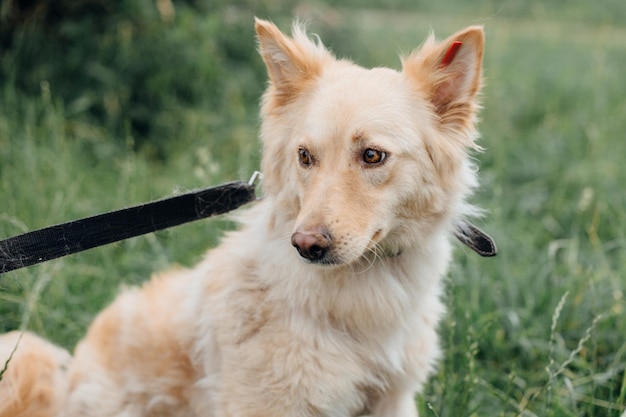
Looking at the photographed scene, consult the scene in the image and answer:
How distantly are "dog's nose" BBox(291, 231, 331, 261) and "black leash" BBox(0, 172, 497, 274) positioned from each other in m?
0.66

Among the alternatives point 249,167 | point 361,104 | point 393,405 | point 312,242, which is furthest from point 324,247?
point 249,167

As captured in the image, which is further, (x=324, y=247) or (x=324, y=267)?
(x=324, y=267)

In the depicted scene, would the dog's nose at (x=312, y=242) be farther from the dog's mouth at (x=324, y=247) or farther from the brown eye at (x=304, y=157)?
the brown eye at (x=304, y=157)

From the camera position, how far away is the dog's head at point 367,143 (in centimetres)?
249

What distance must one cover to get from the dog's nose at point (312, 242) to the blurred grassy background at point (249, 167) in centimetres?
79

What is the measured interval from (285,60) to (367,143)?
554 millimetres

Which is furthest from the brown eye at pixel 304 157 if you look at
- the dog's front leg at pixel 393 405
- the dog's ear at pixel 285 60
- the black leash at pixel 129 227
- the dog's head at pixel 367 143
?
the dog's front leg at pixel 393 405

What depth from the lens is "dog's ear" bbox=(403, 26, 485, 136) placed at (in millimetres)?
2637

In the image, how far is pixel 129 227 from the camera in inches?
105

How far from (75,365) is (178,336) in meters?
0.52

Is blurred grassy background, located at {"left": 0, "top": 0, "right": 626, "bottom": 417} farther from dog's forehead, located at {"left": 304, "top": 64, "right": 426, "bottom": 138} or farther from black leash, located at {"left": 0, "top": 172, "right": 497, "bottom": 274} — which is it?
dog's forehead, located at {"left": 304, "top": 64, "right": 426, "bottom": 138}

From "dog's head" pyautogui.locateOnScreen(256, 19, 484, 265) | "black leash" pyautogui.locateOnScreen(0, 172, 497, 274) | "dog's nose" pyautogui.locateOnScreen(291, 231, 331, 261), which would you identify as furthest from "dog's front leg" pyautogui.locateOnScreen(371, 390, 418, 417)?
"dog's nose" pyautogui.locateOnScreen(291, 231, 331, 261)

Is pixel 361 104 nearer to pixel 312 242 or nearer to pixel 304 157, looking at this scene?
pixel 304 157

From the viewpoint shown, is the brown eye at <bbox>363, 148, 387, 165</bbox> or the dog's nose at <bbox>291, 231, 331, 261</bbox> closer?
the dog's nose at <bbox>291, 231, 331, 261</bbox>
